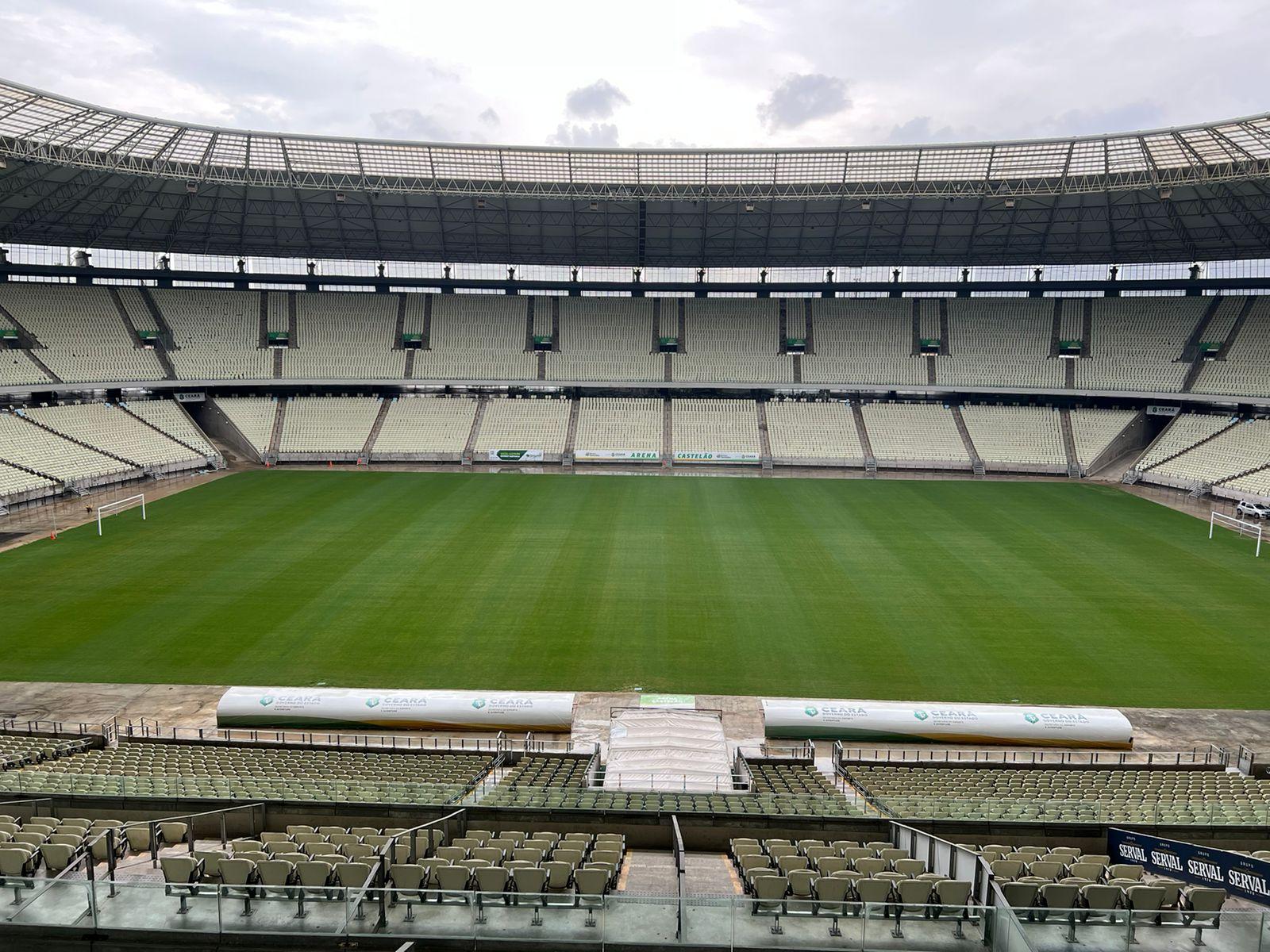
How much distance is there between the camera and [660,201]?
60.5m

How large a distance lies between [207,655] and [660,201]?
4729cm

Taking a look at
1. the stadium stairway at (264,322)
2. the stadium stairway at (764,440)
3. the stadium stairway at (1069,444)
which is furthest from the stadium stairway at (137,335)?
the stadium stairway at (1069,444)

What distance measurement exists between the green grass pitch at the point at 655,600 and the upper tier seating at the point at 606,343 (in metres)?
25.1

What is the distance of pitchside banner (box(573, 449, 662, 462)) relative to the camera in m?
61.0

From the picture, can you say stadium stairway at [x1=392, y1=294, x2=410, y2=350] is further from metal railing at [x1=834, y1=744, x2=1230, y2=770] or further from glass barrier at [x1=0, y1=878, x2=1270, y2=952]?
glass barrier at [x1=0, y1=878, x2=1270, y2=952]

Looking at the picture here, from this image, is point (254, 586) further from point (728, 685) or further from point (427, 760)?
point (728, 685)

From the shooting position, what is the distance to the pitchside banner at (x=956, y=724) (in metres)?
19.2

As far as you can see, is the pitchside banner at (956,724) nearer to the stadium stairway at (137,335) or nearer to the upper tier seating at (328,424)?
the upper tier seating at (328,424)

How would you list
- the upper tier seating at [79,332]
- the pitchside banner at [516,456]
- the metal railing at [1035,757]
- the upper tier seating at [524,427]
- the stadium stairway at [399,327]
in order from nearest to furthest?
the metal railing at [1035,757], the upper tier seating at [79,332], the pitchside banner at [516,456], the upper tier seating at [524,427], the stadium stairway at [399,327]

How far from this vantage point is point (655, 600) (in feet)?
95.8

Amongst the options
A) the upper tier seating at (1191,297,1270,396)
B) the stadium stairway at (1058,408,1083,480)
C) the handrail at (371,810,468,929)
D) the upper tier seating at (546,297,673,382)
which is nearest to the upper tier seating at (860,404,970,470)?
the stadium stairway at (1058,408,1083,480)

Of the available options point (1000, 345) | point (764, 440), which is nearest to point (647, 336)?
point (764, 440)

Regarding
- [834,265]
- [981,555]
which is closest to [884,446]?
[834,265]

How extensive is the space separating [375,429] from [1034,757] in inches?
2145
